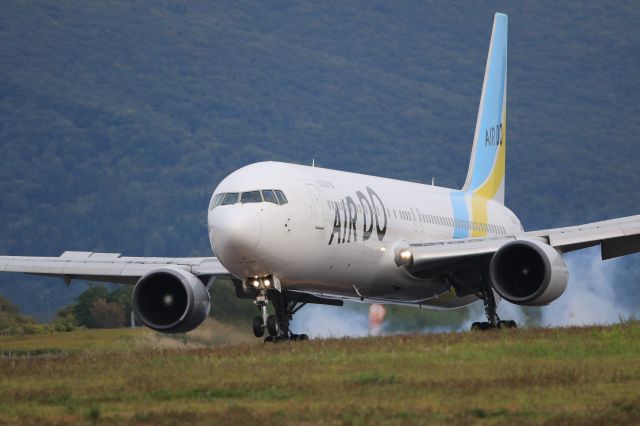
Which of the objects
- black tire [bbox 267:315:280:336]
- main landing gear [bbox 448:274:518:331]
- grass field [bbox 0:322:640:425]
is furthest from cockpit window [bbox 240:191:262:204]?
main landing gear [bbox 448:274:518:331]

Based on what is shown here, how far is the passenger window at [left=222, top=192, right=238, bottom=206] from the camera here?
2990 cm

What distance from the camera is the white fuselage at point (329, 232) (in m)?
29.5

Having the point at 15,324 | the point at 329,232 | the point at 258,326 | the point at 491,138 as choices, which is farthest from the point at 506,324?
the point at 15,324

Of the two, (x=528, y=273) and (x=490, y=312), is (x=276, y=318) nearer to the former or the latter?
(x=528, y=273)

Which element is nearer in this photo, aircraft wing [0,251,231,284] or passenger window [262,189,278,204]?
passenger window [262,189,278,204]

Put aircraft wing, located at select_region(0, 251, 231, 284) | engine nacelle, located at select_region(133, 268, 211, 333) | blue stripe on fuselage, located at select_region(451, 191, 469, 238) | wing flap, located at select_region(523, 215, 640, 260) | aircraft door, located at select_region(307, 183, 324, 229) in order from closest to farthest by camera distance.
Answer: aircraft door, located at select_region(307, 183, 324, 229), engine nacelle, located at select_region(133, 268, 211, 333), wing flap, located at select_region(523, 215, 640, 260), aircraft wing, located at select_region(0, 251, 231, 284), blue stripe on fuselage, located at select_region(451, 191, 469, 238)

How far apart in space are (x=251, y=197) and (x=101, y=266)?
5.60 m

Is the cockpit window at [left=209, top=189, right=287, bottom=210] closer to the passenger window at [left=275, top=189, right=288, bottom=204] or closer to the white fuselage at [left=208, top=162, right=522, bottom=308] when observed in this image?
the passenger window at [left=275, top=189, right=288, bottom=204]

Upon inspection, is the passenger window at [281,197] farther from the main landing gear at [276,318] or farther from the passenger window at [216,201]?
the main landing gear at [276,318]

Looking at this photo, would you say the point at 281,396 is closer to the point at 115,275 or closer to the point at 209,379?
the point at 209,379

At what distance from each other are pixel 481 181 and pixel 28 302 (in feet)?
450

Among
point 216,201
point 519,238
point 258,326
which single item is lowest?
point 258,326

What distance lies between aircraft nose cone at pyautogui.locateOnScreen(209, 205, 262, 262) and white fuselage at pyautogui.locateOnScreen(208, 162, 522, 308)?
2cm

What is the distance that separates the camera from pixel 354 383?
20.6 meters
